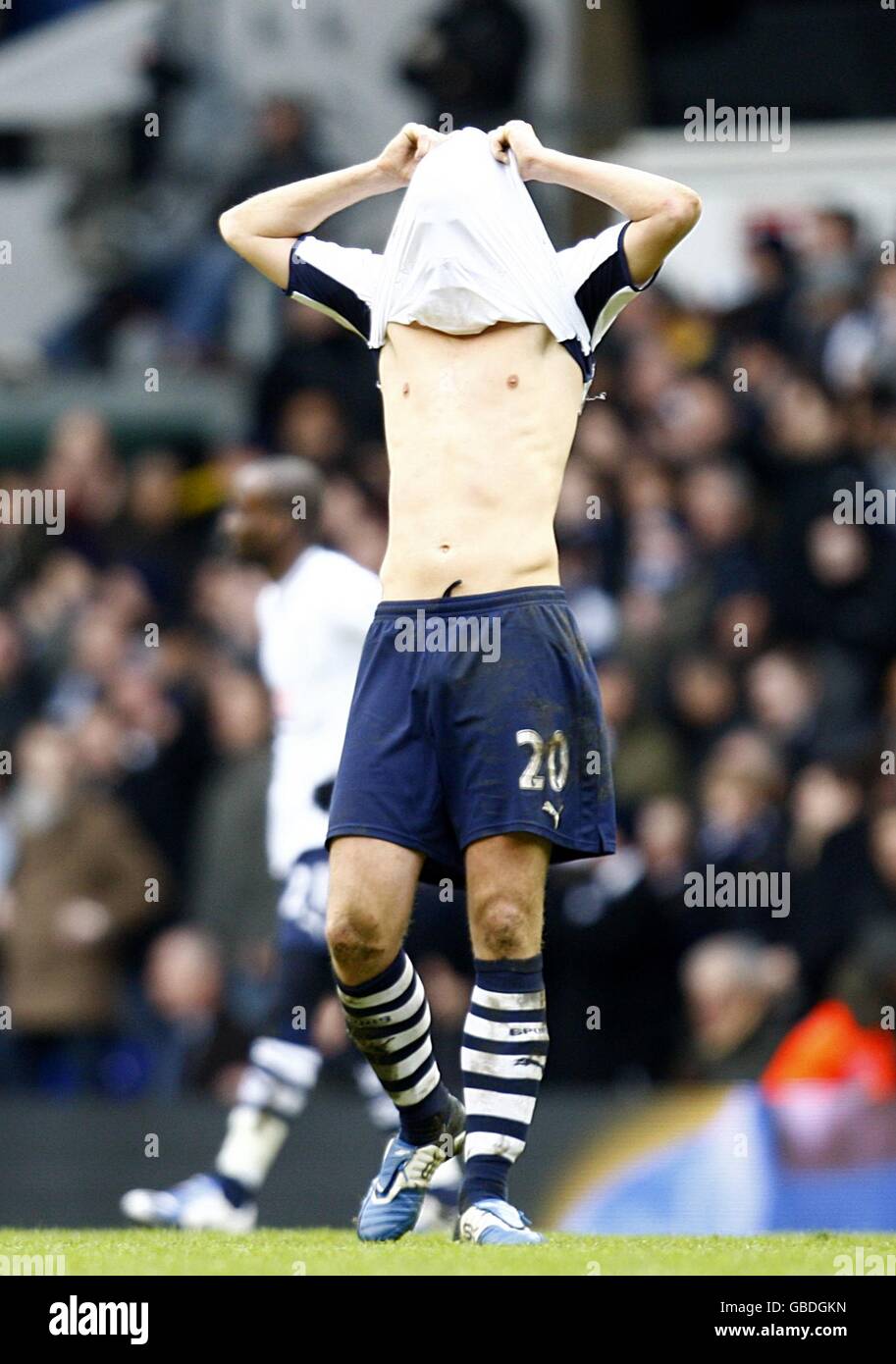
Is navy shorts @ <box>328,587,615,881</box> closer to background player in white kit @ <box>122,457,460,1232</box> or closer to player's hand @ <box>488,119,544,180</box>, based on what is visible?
player's hand @ <box>488,119,544,180</box>

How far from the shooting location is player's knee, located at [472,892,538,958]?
601cm

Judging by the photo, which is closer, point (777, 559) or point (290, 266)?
point (290, 266)

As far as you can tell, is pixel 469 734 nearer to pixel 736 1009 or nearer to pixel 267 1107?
pixel 267 1107

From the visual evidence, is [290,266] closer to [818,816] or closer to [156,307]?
[818,816]

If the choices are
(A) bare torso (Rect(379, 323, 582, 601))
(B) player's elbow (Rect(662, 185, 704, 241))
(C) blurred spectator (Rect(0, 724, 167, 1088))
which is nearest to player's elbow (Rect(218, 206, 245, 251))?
(A) bare torso (Rect(379, 323, 582, 601))

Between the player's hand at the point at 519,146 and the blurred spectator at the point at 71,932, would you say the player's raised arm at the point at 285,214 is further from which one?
the blurred spectator at the point at 71,932

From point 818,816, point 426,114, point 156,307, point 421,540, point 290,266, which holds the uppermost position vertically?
point 426,114

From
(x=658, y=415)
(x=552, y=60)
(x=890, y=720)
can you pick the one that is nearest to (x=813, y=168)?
(x=552, y=60)

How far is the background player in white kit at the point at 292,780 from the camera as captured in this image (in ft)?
27.5

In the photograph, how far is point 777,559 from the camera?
11758mm

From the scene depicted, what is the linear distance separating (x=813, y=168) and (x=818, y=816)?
5.71 metres

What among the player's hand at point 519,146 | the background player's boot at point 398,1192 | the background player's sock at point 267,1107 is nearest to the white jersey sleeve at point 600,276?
the player's hand at point 519,146

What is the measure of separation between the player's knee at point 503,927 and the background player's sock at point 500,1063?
0.03 meters

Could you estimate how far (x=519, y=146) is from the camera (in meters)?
6.35
